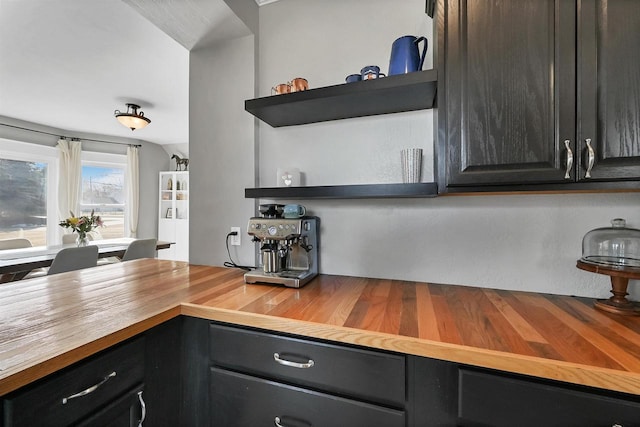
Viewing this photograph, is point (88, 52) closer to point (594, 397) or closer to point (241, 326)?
point (241, 326)

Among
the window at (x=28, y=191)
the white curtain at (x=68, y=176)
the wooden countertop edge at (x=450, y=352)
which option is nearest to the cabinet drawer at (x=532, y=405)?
the wooden countertop edge at (x=450, y=352)

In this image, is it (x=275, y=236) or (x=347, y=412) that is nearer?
(x=347, y=412)

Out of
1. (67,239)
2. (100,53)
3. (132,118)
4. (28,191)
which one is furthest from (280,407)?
(28,191)

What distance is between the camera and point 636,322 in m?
0.86

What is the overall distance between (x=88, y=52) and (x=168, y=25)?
1274 mm

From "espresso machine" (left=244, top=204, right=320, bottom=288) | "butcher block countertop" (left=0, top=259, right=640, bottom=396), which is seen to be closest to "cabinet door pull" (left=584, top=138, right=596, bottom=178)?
"butcher block countertop" (left=0, top=259, right=640, bottom=396)

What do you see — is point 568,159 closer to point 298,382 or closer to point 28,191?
point 298,382

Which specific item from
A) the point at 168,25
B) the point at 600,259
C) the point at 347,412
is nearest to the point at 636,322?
the point at 600,259

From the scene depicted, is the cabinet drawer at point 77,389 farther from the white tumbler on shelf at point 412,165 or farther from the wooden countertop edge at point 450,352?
the white tumbler on shelf at point 412,165

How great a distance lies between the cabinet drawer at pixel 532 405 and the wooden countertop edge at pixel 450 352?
41 mm

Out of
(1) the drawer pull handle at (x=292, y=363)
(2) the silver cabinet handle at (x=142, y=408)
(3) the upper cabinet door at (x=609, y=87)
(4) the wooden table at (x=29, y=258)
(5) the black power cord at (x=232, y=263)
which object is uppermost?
(3) the upper cabinet door at (x=609, y=87)

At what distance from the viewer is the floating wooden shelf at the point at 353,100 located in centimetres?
107

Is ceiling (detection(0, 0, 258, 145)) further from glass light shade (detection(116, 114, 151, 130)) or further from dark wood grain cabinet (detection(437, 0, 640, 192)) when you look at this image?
dark wood grain cabinet (detection(437, 0, 640, 192))

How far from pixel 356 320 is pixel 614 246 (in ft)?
3.27
